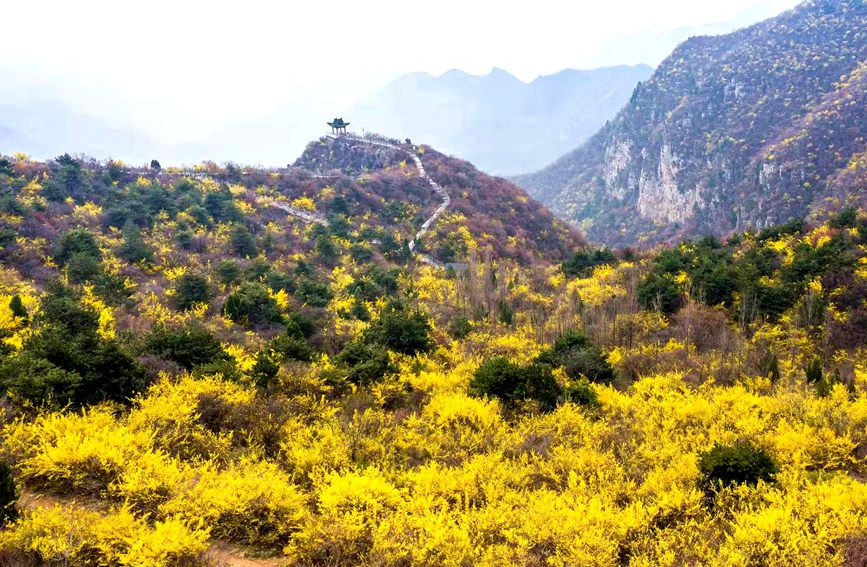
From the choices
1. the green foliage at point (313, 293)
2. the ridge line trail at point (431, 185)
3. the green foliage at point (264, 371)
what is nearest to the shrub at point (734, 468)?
the green foliage at point (264, 371)

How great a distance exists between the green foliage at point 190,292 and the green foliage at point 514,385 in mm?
14691

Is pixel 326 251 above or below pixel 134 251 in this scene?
below

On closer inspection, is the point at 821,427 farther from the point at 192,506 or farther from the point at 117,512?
the point at 117,512

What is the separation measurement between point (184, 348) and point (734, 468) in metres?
12.0

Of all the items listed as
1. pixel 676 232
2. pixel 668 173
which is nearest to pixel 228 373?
pixel 676 232

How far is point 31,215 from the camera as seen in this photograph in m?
30.9

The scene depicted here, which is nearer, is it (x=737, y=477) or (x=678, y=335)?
(x=737, y=477)

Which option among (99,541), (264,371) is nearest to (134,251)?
(264,371)

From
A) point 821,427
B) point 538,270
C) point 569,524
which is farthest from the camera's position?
point 538,270

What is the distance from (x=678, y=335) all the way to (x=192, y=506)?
20041 mm

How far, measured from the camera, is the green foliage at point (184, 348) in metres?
12.5

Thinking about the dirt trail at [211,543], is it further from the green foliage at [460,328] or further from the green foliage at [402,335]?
the green foliage at [460,328]

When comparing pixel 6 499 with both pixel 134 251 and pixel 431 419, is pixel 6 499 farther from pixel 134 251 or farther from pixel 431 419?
pixel 134 251

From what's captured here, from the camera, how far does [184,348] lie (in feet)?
41.5
